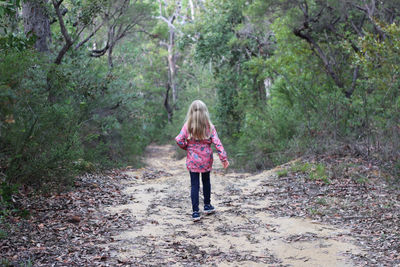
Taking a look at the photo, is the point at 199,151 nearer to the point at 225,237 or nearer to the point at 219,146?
the point at 219,146

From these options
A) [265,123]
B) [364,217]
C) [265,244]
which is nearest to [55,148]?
[265,244]

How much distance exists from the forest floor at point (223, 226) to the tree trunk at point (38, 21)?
11.9ft

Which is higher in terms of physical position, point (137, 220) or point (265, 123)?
point (265, 123)

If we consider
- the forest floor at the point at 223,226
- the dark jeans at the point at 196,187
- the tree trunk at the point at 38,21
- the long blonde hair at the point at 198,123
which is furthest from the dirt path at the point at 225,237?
the tree trunk at the point at 38,21

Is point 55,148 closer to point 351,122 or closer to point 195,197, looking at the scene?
point 195,197

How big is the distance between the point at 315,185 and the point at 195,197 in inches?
131

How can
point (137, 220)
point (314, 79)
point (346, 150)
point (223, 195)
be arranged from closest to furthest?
point (137, 220), point (223, 195), point (346, 150), point (314, 79)

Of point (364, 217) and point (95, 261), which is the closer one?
Result: point (95, 261)

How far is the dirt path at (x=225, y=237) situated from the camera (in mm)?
4957

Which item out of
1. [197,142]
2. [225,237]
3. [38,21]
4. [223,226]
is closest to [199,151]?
[197,142]

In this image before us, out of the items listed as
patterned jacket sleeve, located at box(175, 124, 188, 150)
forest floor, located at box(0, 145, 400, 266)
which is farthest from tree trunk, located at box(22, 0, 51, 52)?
patterned jacket sleeve, located at box(175, 124, 188, 150)

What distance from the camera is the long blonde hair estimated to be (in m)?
6.67

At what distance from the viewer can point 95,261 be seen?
473 centimetres

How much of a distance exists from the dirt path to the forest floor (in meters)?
0.01
